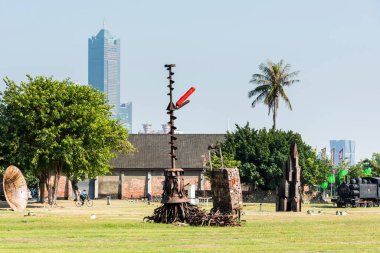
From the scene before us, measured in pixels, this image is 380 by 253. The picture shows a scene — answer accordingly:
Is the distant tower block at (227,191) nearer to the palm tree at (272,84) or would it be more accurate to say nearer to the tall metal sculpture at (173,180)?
the tall metal sculpture at (173,180)

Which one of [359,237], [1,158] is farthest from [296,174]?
[359,237]

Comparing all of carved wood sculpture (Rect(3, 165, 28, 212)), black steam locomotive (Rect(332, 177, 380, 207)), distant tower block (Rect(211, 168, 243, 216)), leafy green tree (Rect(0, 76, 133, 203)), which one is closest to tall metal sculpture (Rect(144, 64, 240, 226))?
distant tower block (Rect(211, 168, 243, 216))

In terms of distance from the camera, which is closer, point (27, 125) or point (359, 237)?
point (359, 237)

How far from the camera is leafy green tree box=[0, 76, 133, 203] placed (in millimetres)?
69938

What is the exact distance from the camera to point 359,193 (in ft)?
262

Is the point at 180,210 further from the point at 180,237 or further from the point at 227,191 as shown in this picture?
the point at 180,237

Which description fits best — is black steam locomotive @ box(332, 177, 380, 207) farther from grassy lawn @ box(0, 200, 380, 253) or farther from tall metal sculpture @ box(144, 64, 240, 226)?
tall metal sculpture @ box(144, 64, 240, 226)

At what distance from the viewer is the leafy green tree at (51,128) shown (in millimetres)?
69938

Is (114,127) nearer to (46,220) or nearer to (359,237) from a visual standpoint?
(46,220)

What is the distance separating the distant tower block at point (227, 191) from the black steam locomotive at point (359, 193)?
35.9 m

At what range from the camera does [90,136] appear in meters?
71.7

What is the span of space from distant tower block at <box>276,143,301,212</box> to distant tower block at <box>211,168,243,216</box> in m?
19.3

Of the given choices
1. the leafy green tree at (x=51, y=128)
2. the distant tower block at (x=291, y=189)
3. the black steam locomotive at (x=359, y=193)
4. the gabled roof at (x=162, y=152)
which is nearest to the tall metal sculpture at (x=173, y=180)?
the distant tower block at (x=291, y=189)

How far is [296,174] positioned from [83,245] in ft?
117
